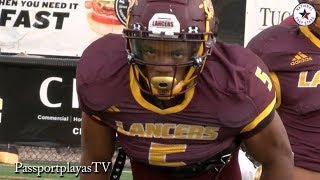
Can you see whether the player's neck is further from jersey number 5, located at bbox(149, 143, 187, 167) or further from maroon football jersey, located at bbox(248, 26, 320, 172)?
maroon football jersey, located at bbox(248, 26, 320, 172)

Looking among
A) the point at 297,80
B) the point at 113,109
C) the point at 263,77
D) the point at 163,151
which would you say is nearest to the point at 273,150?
the point at 263,77

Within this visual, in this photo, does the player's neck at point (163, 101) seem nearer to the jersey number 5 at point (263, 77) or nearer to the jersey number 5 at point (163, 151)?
the jersey number 5 at point (163, 151)

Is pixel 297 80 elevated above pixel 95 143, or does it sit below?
below

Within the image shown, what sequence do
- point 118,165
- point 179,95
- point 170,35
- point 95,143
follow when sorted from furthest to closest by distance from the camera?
point 118,165
point 95,143
point 179,95
point 170,35

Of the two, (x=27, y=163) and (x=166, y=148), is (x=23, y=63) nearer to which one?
(x=27, y=163)

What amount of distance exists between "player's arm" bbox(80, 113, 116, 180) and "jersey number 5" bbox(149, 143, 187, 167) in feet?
0.57

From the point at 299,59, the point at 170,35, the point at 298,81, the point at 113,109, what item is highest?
the point at 170,35

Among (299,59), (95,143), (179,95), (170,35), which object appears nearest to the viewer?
(170,35)

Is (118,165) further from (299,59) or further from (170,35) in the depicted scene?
(299,59)

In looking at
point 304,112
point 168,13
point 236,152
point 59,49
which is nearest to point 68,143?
point 59,49

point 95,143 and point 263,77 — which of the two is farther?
point 95,143

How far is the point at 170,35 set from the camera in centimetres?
206

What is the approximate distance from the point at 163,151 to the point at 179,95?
0.21 metres

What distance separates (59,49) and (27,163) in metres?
1.23
